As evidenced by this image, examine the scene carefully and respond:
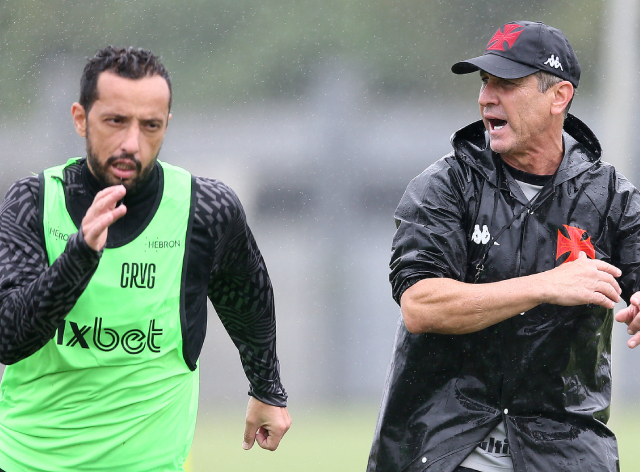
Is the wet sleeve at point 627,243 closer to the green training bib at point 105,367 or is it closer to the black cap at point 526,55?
the black cap at point 526,55

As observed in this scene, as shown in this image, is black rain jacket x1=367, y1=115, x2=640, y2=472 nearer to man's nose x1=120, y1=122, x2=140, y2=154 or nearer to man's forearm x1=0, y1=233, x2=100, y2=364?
man's nose x1=120, y1=122, x2=140, y2=154

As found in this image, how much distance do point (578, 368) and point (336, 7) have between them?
715 cm

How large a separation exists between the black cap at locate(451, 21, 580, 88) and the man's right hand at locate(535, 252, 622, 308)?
2.21 ft

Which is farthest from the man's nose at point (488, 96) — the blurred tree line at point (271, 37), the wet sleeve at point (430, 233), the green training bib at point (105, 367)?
the blurred tree line at point (271, 37)

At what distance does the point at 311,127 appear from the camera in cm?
860

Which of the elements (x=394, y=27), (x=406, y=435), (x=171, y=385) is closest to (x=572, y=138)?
(x=406, y=435)

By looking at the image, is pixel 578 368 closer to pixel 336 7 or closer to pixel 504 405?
pixel 504 405

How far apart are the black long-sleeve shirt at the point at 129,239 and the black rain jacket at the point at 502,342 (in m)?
0.43

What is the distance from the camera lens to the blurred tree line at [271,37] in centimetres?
913

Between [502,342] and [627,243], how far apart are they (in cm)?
52

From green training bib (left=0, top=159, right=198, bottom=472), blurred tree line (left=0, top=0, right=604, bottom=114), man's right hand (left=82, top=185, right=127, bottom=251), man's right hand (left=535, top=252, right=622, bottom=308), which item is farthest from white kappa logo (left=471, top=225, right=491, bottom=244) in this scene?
blurred tree line (left=0, top=0, right=604, bottom=114)

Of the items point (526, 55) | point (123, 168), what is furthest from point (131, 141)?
point (526, 55)

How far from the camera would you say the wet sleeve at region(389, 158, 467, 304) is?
115 inches

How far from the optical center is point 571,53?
3.25 m
